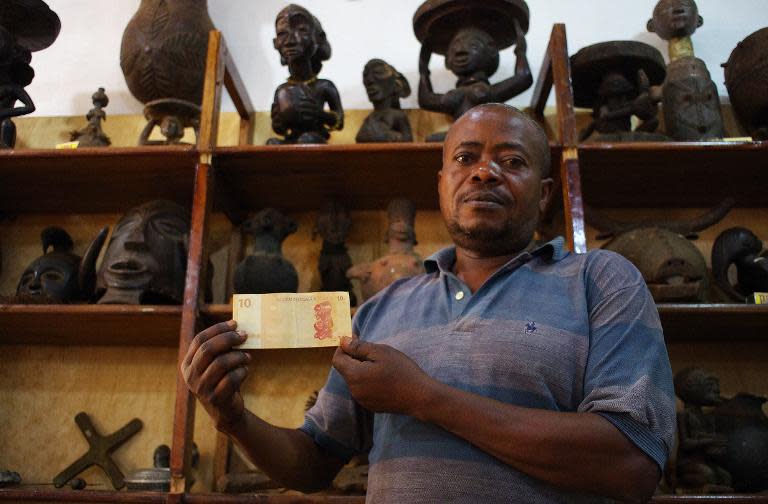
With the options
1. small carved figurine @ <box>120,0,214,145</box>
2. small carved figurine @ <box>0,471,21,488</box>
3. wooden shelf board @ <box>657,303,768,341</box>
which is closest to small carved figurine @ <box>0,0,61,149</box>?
small carved figurine @ <box>120,0,214,145</box>

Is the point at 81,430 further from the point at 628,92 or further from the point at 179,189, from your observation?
the point at 628,92

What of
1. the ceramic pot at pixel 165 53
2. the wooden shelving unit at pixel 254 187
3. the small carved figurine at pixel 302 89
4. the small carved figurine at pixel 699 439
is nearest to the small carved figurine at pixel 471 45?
the wooden shelving unit at pixel 254 187

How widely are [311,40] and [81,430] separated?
121 cm

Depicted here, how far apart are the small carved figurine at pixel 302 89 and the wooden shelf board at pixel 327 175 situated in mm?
96

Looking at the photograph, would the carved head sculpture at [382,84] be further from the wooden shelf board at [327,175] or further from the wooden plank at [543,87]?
the wooden plank at [543,87]

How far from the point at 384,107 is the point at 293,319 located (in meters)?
1.20

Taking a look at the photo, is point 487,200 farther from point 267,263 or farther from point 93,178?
point 93,178

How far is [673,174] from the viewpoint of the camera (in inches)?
71.5

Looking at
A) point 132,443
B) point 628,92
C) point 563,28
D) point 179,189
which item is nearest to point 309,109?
point 179,189

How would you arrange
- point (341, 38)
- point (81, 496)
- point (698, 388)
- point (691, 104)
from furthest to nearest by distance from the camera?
1. point (341, 38)
2. point (691, 104)
3. point (698, 388)
4. point (81, 496)

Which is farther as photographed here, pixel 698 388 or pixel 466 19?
pixel 466 19

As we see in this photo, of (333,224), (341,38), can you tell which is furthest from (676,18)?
(333,224)

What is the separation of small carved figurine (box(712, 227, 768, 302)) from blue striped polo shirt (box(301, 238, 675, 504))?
100cm

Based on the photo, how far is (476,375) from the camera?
2.63ft
